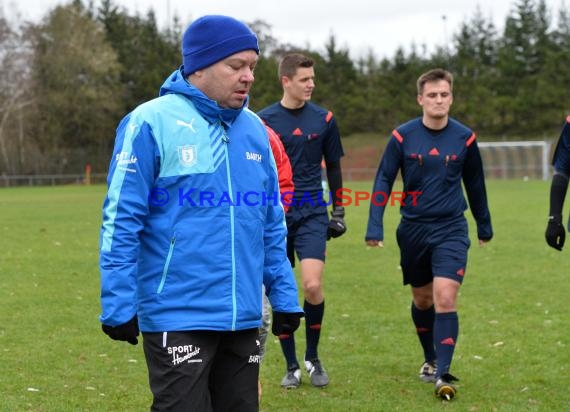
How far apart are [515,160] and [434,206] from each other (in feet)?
162

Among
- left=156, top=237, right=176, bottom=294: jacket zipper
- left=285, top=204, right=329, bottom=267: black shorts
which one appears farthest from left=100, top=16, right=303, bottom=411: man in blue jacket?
left=285, top=204, right=329, bottom=267: black shorts

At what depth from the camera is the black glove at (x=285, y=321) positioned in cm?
382

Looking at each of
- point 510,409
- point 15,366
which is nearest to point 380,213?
point 510,409

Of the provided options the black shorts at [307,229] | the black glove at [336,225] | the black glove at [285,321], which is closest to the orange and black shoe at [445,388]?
the black shorts at [307,229]

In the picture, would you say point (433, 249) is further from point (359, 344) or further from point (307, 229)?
point (359, 344)

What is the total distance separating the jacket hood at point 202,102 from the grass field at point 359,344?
2985 mm

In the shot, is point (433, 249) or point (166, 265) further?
Result: point (433, 249)

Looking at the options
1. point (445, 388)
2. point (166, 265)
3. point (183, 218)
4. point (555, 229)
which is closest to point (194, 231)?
point (183, 218)

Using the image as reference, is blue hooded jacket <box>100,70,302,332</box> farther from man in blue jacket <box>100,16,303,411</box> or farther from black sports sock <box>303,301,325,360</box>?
black sports sock <box>303,301,325,360</box>

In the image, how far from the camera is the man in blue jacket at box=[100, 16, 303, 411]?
3342 millimetres

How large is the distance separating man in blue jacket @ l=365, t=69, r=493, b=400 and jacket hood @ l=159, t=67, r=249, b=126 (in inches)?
129

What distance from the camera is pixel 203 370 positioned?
11.2 ft

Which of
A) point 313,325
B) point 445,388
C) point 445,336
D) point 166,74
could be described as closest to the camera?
point 445,388

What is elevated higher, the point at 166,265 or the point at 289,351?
the point at 166,265
